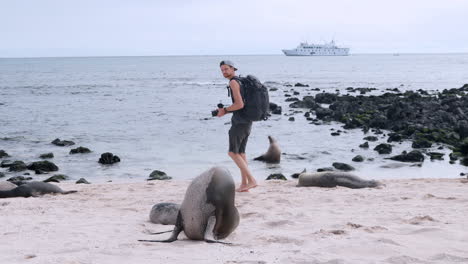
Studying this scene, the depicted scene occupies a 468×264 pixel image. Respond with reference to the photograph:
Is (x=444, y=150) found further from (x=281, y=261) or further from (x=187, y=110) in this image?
(x=187, y=110)

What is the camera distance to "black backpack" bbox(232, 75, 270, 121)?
7262 millimetres

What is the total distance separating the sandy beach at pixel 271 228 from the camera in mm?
4566

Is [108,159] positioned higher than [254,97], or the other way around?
[254,97]

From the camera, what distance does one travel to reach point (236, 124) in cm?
769

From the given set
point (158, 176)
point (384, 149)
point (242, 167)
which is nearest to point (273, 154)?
point (158, 176)

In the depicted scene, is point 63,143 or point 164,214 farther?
point 63,143

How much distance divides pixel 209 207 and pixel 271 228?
0.86 meters

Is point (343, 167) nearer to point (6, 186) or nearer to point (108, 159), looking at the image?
point (108, 159)

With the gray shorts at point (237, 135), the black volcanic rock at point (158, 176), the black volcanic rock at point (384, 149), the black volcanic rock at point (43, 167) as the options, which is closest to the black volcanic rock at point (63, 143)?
the black volcanic rock at point (43, 167)

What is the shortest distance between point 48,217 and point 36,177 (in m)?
5.74

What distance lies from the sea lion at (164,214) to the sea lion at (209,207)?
37.1 inches

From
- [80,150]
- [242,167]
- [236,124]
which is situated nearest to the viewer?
[236,124]

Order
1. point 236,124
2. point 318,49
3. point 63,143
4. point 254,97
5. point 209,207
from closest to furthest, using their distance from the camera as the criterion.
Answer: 1. point 209,207
2. point 254,97
3. point 236,124
4. point 63,143
5. point 318,49

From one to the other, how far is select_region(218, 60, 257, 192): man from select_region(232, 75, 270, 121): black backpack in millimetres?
70
